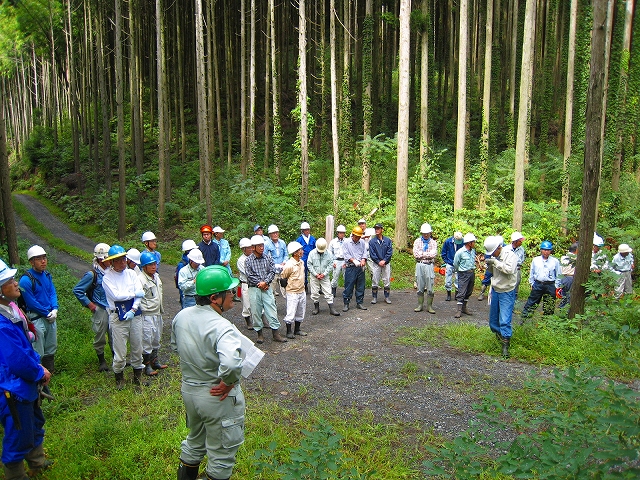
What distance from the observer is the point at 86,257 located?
19375 mm

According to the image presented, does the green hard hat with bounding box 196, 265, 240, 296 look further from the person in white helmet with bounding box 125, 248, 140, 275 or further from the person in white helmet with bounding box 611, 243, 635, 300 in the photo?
the person in white helmet with bounding box 611, 243, 635, 300

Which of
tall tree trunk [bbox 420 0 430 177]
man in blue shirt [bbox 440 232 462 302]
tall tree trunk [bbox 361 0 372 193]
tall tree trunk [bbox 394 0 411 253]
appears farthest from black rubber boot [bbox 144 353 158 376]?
tall tree trunk [bbox 420 0 430 177]

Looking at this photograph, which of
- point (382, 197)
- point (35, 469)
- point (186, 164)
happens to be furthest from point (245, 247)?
point (186, 164)

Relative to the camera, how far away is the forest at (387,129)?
18344mm

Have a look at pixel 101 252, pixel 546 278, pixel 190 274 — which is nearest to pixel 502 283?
pixel 546 278

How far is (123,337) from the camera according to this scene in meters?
6.66

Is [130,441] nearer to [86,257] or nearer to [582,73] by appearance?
[86,257]

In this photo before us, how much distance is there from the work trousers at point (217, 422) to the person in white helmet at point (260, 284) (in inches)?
191

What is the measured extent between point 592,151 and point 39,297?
9.12 meters

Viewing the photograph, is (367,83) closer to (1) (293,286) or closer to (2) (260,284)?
(1) (293,286)

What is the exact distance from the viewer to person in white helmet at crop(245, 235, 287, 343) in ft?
29.2

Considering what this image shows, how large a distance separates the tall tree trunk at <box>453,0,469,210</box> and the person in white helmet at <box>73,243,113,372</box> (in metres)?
14.6

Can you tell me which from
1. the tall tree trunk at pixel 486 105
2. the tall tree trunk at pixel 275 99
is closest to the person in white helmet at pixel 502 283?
the tall tree trunk at pixel 486 105

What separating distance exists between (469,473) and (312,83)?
2960cm
